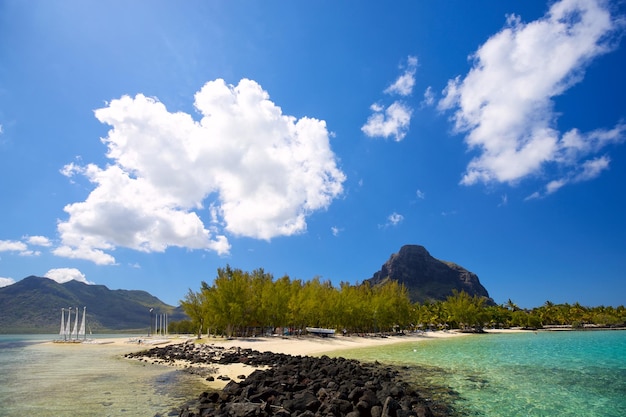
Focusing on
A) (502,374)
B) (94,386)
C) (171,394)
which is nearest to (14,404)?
(94,386)

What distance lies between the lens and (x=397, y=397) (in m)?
15.2

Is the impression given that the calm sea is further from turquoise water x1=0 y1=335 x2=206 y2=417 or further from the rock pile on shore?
the rock pile on shore

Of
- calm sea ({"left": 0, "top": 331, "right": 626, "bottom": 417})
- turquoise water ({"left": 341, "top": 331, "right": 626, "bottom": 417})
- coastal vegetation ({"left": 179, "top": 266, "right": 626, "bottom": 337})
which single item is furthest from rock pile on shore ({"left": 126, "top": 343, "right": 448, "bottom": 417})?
coastal vegetation ({"left": 179, "top": 266, "right": 626, "bottom": 337})

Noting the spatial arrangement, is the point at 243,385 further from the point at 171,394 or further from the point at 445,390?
the point at 445,390

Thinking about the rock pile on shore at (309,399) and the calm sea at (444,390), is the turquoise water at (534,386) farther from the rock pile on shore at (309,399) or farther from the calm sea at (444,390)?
the rock pile on shore at (309,399)

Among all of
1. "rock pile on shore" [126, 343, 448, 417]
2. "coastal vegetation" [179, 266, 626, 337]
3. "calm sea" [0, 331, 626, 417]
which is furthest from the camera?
"coastal vegetation" [179, 266, 626, 337]

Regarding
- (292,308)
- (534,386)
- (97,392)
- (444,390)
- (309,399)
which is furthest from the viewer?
(292,308)

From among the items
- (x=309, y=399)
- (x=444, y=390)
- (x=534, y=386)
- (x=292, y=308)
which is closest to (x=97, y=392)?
(x=309, y=399)

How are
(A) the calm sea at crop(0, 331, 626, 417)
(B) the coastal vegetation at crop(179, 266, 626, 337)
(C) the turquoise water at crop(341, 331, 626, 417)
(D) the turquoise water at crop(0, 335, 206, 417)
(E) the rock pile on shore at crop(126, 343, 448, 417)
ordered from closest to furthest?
1. (E) the rock pile on shore at crop(126, 343, 448, 417)
2. (D) the turquoise water at crop(0, 335, 206, 417)
3. (A) the calm sea at crop(0, 331, 626, 417)
4. (C) the turquoise water at crop(341, 331, 626, 417)
5. (B) the coastal vegetation at crop(179, 266, 626, 337)

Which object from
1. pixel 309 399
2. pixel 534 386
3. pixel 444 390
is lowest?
pixel 534 386

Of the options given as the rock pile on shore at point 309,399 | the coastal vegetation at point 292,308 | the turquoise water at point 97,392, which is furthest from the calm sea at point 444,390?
the coastal vegetation at point 292,308

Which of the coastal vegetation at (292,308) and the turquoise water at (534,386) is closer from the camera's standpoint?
the turquoise water at (534,386)

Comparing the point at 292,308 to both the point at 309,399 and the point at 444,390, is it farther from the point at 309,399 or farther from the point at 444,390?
the point at 309,399

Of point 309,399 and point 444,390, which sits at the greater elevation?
point 309,399
